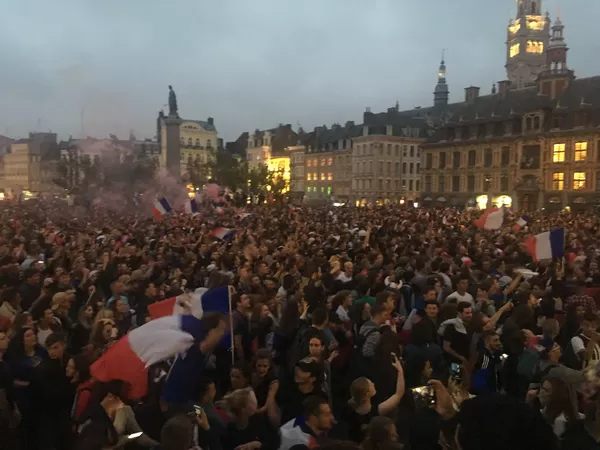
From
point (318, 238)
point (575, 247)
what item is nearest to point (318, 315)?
point (318, 238)

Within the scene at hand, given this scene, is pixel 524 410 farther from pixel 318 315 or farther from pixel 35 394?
pixel 35 394

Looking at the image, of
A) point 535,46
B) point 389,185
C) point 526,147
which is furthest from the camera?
point 535,46

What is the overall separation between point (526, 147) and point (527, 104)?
15.7 ft

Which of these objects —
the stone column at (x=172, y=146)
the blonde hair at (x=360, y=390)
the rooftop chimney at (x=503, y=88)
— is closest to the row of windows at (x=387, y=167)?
the rooftop chimney at (x=503, y=88)

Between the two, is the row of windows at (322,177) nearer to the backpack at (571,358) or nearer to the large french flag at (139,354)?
the backpack at (571,358)

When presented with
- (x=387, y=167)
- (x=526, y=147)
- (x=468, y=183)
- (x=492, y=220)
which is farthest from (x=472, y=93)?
(x=492, y=220)

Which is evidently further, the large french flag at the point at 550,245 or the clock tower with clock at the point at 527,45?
the clock tower with clock at the point at 527,45

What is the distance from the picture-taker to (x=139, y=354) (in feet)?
16.3

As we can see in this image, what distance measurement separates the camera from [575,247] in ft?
51.9

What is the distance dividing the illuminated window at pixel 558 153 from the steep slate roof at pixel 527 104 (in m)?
1.82

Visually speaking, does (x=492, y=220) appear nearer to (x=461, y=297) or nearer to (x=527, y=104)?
(x=461, y=297)

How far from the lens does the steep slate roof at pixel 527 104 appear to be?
52.0 metres

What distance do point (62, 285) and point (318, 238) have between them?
29.2ft

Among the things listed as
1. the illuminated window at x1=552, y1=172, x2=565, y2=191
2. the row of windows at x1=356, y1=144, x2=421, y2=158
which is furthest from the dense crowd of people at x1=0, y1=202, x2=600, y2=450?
the row of windows at x1=356, y1=144, x2=421, y2=158
